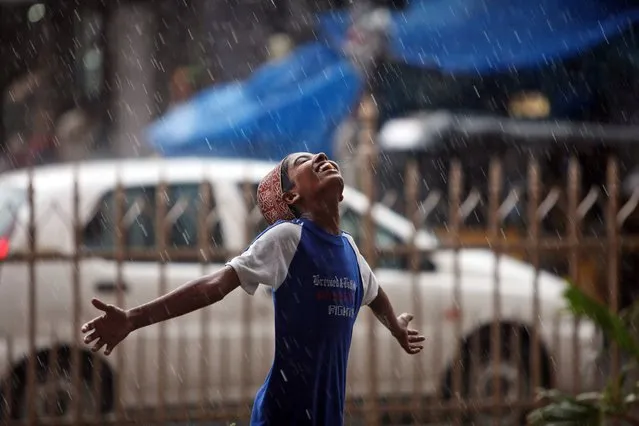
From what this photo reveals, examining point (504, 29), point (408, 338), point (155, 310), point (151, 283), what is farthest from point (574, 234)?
point (504, 29)

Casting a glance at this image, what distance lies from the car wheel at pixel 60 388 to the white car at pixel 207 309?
14 mm

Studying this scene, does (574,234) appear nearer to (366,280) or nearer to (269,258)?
(366,280)

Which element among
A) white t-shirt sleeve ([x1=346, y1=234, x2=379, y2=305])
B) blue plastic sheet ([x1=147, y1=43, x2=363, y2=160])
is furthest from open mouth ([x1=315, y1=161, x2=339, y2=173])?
blue plastic sheet ([x1=147, y1=43, x2=363, y2=160])

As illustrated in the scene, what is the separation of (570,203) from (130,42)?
1524 cm

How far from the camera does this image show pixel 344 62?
1280cm

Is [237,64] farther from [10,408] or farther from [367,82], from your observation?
[10,408]

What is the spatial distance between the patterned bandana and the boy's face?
0.05 m

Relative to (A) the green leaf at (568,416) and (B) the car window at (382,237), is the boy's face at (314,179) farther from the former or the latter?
(B) the car window at (382,237)

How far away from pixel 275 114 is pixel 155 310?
8871 millimetres

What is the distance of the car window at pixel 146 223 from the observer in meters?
7.70

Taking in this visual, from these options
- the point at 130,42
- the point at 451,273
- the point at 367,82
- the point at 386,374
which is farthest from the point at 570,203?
the point at 130,42

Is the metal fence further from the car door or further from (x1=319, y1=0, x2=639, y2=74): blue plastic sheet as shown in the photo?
(x1=319, y1=0, x2=639, y2=74): blue plastic sheet

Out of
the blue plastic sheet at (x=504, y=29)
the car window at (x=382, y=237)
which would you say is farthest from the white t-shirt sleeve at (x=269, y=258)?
the blue plastic sheet at (x=504, y=29)

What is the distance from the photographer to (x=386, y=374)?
8344 millimetres
